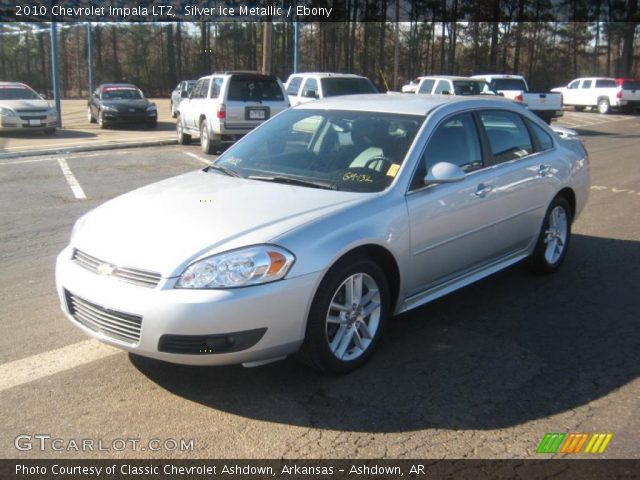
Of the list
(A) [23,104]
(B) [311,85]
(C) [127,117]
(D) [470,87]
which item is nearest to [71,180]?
(B) [311,85]

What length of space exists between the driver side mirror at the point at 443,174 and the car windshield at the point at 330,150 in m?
0.22

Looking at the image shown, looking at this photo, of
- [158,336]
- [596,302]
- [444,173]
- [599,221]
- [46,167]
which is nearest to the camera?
[158,336]

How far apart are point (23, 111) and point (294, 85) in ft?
25.5

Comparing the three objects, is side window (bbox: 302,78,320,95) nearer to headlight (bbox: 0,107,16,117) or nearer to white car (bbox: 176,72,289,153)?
white car (bbox: 176,72,289,153)

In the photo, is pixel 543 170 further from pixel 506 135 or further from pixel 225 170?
pixel 225 170

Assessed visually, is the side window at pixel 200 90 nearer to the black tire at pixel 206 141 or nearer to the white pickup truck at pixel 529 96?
the black tire at pixel 206 141

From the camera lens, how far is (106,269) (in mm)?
3578

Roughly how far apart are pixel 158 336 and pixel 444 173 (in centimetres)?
208

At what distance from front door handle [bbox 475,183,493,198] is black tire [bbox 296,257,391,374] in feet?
3.88

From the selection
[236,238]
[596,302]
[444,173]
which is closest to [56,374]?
[236,238]

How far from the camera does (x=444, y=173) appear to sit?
14.0 ft

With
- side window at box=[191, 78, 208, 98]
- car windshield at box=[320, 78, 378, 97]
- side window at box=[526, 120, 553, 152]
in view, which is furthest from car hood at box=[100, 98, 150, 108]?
side window at box=[526, 120, 553, 152]

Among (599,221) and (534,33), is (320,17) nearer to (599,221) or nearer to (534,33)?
(534,33)

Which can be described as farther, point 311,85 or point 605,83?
point 605,83
